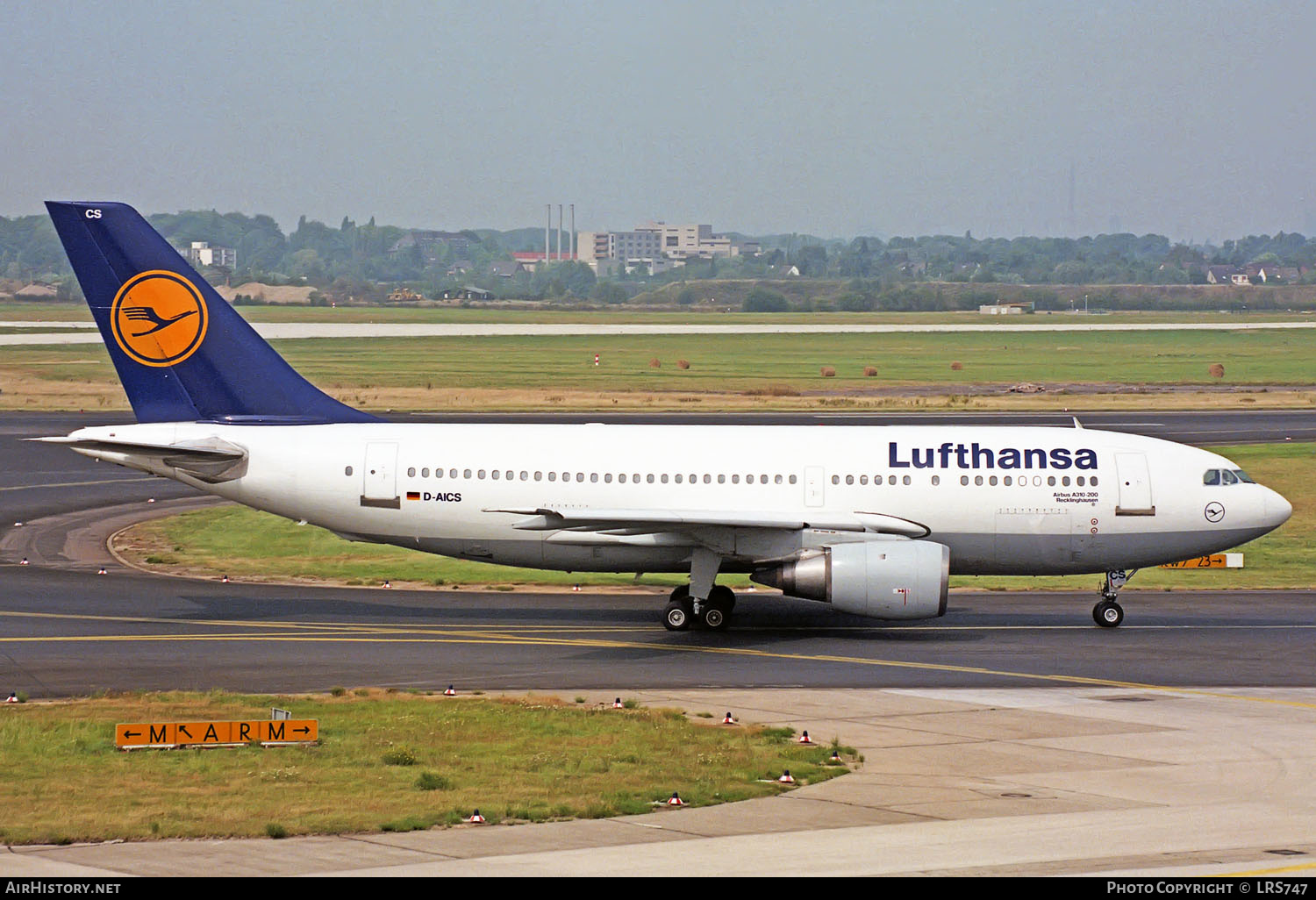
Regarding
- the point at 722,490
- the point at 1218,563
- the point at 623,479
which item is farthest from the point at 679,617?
the point at 1218,563

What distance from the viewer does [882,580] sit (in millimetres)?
33375

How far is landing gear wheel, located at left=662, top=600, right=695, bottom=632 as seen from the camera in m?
35.3

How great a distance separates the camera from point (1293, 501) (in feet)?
177

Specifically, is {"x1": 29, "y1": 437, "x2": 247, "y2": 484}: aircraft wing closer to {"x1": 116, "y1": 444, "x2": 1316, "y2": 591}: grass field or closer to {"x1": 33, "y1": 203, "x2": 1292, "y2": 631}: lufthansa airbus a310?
{"x1": 33, "y1": 203, "x2": 1292, "y2": 631}: lufthansa airbus a310

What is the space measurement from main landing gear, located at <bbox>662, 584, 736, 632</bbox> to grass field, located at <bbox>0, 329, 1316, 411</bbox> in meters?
51.0

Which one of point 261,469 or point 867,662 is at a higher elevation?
point 261,469

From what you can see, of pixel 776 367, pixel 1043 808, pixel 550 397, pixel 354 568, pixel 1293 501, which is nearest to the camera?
pixel 1043 808

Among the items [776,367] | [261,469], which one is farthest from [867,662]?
[776,367]

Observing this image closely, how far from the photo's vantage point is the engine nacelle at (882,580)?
3334cm

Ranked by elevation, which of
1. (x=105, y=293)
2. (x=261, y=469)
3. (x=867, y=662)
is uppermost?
(x=105, y=293)

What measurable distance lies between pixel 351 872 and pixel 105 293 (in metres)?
22.8

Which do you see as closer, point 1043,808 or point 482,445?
point 1043,808

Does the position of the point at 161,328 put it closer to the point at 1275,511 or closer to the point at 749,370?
the point at 1275,511

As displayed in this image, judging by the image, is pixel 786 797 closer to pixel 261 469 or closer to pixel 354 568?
pixel 261 469
